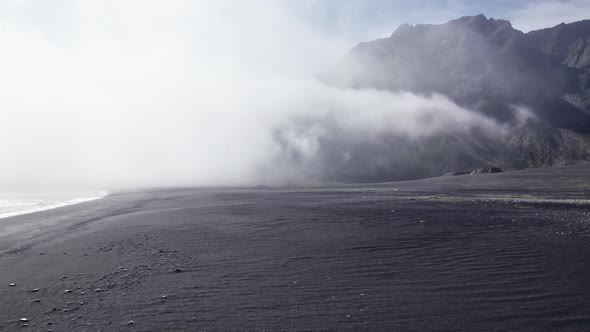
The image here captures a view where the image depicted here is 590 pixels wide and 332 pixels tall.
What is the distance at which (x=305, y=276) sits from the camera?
15.6m

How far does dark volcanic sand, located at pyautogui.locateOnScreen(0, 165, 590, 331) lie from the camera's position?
450 inches

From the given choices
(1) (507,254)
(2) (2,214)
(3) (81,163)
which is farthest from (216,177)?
(1) (507,254)

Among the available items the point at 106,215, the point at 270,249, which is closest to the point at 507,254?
the point at 270,249

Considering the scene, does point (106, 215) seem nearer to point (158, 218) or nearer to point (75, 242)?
point (158, 218)

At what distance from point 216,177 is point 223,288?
14635cm

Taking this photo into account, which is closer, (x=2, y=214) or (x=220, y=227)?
(x=220, y=227)

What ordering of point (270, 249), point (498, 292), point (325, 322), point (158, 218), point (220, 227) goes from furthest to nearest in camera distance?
point (158, 218) → point (220, 227) → point (270, 249) → point (498, 292) → point (325, 322)

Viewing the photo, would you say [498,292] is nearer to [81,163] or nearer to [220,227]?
[220,227]

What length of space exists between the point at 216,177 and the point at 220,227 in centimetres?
13207

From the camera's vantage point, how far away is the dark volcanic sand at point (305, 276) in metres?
11.4

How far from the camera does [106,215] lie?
128 ft

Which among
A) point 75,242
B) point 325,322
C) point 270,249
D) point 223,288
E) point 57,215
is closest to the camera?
point 325,322

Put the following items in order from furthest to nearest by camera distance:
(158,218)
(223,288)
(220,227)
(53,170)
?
(53,170)
(158,218)
(220,227)
(223,288)

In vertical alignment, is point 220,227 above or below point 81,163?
below
